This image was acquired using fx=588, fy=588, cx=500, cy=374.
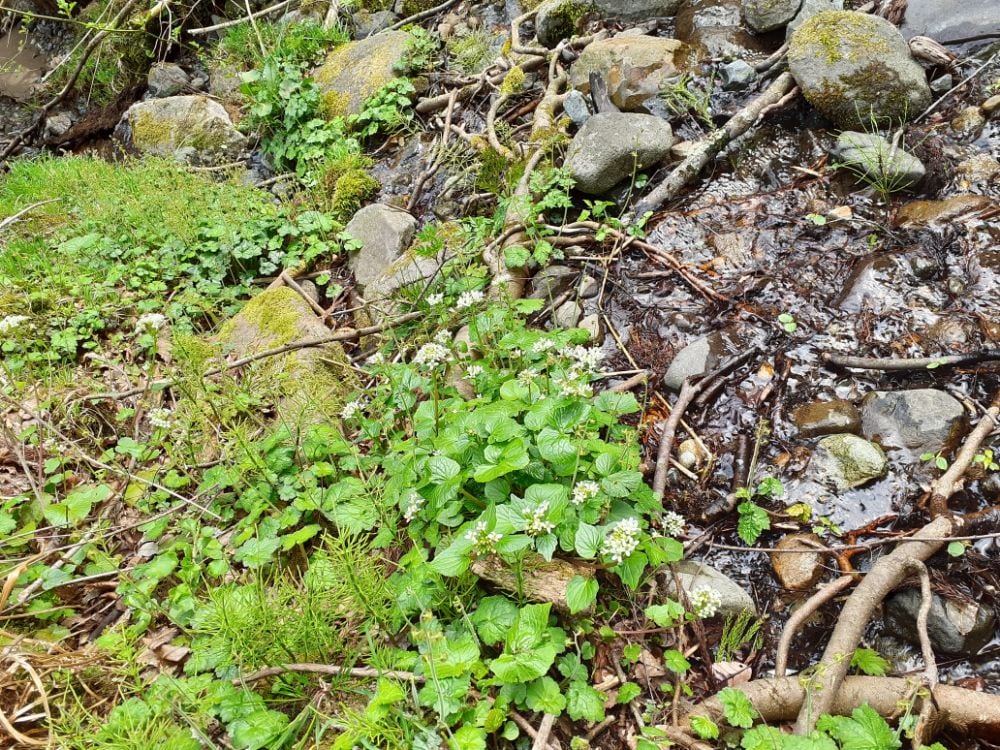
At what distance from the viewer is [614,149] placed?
3.99 metres

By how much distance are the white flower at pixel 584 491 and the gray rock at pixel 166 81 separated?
8.62 m

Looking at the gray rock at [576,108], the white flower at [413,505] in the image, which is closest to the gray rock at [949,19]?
the gray rock at [576,108]

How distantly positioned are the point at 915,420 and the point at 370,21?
7361 mm

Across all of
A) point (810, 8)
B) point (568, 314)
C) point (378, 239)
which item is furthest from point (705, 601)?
point (810, 8)

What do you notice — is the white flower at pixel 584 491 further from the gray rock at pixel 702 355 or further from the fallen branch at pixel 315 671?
the gray rock at pixel 702 355

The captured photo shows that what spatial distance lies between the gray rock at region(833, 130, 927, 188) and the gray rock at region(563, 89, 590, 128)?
1882 mm

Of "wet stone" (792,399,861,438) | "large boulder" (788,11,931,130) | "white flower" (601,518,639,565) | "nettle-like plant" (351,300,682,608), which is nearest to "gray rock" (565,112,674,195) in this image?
"large boulder" (788,11,931,130)

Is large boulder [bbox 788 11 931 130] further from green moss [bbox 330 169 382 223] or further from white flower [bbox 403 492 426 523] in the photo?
white flower [bbox 403 492 426 523]

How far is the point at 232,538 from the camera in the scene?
110 inches

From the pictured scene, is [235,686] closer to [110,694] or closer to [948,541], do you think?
[110,694]

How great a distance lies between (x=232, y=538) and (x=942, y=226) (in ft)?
13.7

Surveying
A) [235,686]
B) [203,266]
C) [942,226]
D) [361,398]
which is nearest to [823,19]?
[942,226]

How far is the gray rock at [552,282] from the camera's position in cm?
376

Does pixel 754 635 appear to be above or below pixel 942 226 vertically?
below
